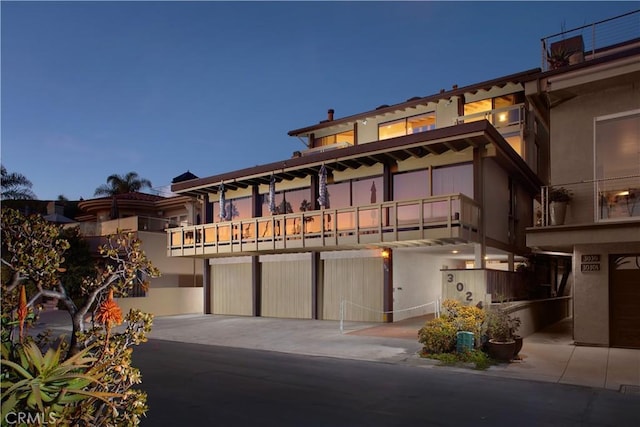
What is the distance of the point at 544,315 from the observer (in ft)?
63.2

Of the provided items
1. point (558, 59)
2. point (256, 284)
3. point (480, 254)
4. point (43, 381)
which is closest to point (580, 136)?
point (558, 59)

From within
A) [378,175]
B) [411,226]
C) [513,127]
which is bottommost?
[411,226]

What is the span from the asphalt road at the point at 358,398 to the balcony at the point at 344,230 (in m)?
7.09

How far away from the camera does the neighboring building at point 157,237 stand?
26500mm

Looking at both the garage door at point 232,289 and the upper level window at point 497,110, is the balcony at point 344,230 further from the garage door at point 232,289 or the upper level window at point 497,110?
the upper level window at point 497,110

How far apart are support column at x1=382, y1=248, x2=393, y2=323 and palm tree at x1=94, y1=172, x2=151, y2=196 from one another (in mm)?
35179

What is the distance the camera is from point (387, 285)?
800 inches

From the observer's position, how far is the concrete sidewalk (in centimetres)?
1062

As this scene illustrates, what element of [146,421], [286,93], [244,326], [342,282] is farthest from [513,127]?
[286,93]

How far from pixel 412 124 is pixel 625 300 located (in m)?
14.3

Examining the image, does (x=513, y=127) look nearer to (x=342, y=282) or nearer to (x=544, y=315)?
(x=544, y=315)

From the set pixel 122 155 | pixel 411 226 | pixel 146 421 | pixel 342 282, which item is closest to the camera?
pixel 146 421

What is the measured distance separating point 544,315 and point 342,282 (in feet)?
27.1

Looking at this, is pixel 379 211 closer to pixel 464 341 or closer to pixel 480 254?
pixel 480 254
